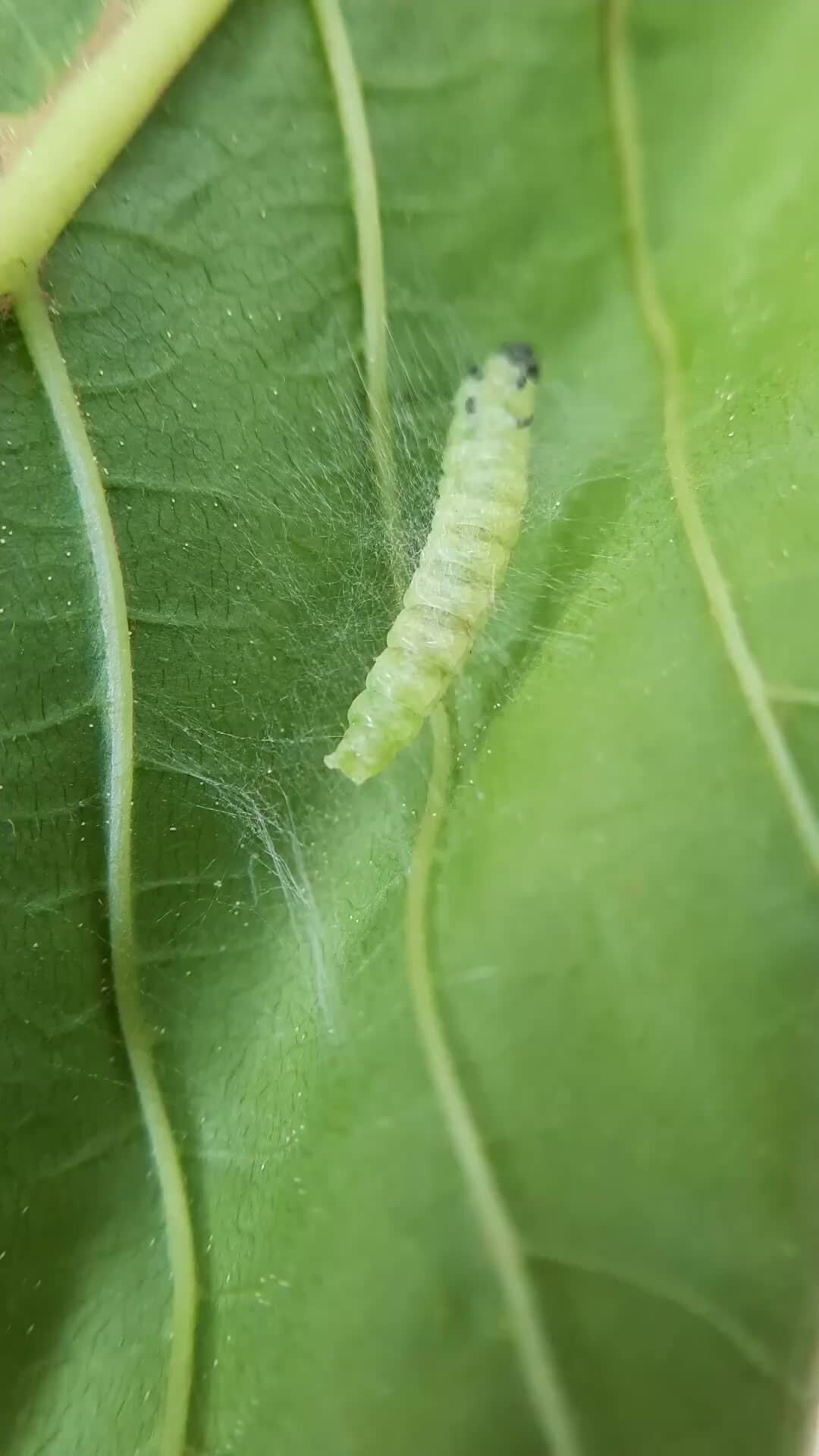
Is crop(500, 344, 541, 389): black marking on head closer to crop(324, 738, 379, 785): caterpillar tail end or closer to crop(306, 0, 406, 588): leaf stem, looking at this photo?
crop(306, 0, 406, 588): leaf stem

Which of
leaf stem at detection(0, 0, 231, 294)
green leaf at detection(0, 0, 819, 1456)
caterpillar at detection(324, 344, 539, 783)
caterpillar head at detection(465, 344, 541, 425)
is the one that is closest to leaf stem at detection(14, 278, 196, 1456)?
green leaf at detection(0, 0, 819, 1456)

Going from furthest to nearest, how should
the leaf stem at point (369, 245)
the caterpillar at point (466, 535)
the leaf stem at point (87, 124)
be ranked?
the caterpillar at point (466, 535) → the leaf stem at point (369, 245) → the leaf stem at point (87, 124)

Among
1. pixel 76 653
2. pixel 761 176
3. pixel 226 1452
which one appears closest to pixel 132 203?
pixel 76 653

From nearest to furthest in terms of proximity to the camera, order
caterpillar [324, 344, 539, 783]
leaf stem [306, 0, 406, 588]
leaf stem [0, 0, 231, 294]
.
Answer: leaf stem [0, 0, 231, 294], leaf stem [306, 0, 406, 588], caterpillar [324, 344, 539, 783]

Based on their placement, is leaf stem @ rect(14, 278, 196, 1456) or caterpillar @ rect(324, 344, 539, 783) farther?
caterpillar @ rect(324, 344, 539, 783)

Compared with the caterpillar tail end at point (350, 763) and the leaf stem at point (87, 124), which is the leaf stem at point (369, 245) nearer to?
the leaf stem at point (87, 124)

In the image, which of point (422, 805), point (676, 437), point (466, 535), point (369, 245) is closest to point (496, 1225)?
point (422, 805)

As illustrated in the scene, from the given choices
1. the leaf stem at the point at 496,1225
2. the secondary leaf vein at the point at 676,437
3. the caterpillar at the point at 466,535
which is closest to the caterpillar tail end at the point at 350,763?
the caterpillar at the point at 466,535

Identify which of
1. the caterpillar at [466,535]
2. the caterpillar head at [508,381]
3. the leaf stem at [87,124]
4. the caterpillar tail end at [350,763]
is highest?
the leaf stem at [87,124]
